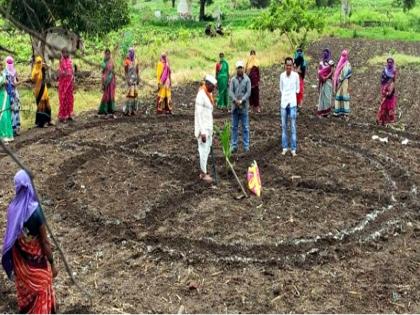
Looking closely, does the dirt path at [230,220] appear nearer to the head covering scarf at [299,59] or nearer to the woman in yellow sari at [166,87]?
the woman in yellow sari at [166,87]

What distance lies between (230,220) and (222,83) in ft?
24.9

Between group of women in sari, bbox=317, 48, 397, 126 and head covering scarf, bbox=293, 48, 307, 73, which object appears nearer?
group of women in sari, bbox=317, 48, 397, 126

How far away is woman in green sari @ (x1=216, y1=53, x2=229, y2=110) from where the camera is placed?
50.1ft

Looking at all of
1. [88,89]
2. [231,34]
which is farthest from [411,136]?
[231,34]

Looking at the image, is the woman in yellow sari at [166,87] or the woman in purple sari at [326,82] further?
the woman in yellow sari at [166,87]

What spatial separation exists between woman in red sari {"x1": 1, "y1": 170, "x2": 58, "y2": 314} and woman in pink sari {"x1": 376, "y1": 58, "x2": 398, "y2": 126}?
31.8 ft

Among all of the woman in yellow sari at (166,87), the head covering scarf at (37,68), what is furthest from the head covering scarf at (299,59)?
the head covering scarf at (37,68)

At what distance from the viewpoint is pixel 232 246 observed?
7.41 metres

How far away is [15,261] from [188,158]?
19.5 feet

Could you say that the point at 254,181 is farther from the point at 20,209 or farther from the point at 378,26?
the point at 378,26

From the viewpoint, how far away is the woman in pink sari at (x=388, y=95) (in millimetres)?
12905

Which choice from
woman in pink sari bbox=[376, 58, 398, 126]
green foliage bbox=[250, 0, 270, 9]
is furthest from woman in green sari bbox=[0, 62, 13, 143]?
green foliage bbox=[250, 0, 270, 9]

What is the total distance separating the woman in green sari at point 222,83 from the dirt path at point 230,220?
2424mm

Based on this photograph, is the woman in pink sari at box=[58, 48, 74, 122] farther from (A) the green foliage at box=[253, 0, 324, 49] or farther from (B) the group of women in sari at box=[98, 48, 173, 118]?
(A) the green foliage at box=[253, 0, 324, 49]
